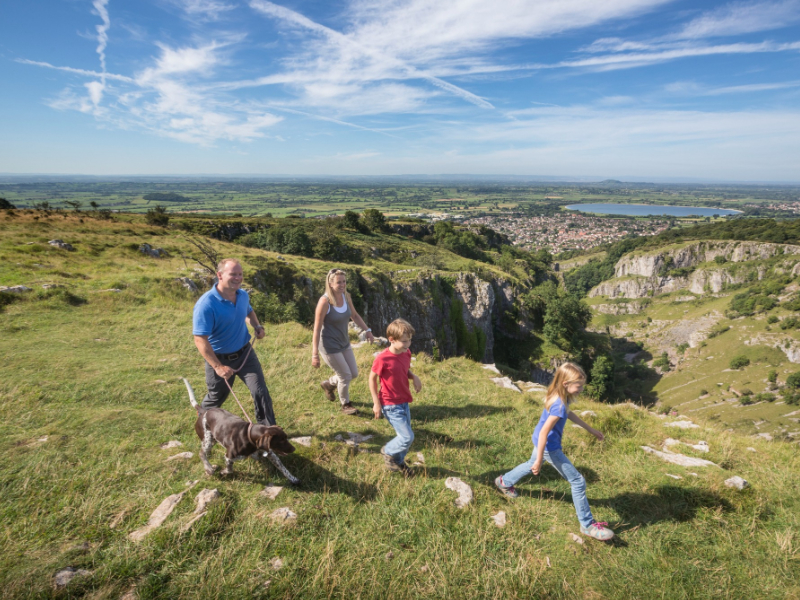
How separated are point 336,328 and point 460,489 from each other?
3.19 meters

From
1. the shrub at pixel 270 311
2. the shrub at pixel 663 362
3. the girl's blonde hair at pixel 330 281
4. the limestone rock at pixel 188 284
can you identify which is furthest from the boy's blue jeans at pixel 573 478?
the shrub at pixel 663 362

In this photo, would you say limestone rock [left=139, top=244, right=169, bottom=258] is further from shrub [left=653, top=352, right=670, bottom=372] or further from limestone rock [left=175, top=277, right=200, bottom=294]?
shrub [left=653, top=352, right=670, bottom=372]

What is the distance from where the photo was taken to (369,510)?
3.95m

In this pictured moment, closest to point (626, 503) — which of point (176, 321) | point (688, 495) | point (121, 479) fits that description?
point (688, 495)

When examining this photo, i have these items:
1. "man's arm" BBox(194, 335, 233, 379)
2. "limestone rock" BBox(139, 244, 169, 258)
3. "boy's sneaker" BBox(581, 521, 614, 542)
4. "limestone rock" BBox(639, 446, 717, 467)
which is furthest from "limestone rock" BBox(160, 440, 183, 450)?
"limestone rock" BBox(139, 244, 169, 258)

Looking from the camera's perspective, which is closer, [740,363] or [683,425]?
[683,425]

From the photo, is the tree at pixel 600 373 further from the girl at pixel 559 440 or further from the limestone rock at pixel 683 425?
the girl at pixel 559 440

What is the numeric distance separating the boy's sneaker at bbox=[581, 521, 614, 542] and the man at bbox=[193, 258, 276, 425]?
14.1ft

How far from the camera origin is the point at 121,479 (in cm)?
409

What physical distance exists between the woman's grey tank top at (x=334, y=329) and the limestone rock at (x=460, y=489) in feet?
9.26

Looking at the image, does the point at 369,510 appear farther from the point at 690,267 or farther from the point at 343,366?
the point at 690,267

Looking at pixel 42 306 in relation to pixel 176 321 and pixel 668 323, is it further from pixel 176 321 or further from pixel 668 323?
pixel 668 323

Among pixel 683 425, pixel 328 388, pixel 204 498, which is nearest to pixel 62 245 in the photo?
pixel 328 388

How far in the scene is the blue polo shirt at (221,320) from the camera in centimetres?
425
